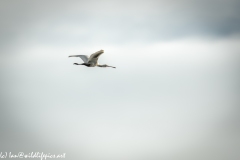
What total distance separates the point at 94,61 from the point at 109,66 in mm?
7307

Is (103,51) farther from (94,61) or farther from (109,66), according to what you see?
(109,66)

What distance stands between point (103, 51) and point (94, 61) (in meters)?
6.71

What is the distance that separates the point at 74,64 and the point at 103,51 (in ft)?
32.8

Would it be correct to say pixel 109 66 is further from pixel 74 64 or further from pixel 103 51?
pixel 103 51

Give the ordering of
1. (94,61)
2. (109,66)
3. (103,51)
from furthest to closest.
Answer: (109,66), (94,61), (103,51)

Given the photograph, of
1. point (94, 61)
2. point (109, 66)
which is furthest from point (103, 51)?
point (109, 66)

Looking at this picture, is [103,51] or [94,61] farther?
[94,61]

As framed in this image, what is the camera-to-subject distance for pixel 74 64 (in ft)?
218

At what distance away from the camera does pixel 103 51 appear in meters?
57.8

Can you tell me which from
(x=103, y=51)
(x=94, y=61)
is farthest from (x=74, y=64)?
(x=103, y=51)

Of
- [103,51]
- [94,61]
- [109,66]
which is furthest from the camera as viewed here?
[109,66]

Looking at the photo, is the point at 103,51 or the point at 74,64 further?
the point at 74,64

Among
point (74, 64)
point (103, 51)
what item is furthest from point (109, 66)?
point (103, 51)

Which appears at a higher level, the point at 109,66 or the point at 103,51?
the point at 109,66
